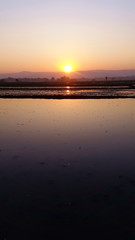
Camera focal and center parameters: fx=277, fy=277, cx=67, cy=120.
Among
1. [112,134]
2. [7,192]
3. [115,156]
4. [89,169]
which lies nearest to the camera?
[7,192]

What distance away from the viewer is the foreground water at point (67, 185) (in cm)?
674

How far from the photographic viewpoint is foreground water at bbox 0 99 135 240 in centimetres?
674

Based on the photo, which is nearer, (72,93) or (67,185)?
(67,185)

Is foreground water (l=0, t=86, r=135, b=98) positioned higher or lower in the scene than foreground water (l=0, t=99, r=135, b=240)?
higher

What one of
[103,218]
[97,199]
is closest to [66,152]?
[97,199]

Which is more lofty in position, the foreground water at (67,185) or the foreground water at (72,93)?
the foreground water at (72,93)

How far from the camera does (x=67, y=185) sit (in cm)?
930

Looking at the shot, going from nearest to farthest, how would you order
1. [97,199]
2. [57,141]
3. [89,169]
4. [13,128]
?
[97,199] → [89,169] → [57,141] → [13,128]

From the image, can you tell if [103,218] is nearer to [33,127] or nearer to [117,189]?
[117,189]

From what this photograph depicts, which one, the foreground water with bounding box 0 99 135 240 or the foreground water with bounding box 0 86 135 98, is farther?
the foreground water with bounding box 0 86 135 98

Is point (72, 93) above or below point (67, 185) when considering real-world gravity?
above

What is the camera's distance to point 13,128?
19.7 m

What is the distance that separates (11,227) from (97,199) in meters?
2.70

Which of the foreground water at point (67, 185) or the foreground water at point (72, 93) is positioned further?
the foreground water at point (72, 93)
